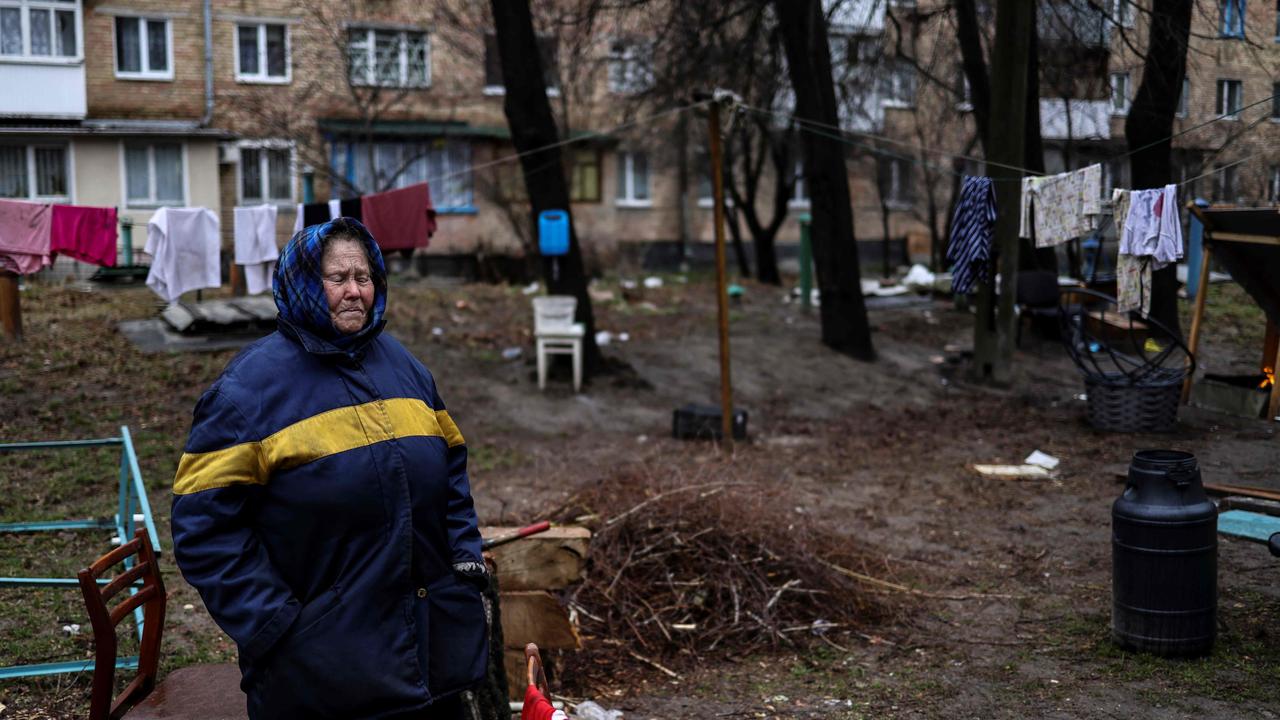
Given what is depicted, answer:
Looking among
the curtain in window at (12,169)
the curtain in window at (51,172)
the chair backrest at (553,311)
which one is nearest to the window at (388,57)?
the curtain in window at (51,172)

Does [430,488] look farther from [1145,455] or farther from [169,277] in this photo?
[169,277]

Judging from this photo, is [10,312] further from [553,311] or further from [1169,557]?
[1169,557]

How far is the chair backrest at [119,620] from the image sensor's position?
339cm

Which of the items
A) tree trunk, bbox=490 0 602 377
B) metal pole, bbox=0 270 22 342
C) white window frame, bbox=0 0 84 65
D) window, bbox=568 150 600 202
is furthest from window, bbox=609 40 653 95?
white window frame, bbox=0 0 84 65

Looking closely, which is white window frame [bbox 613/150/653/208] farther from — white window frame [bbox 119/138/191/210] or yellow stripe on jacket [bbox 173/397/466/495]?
yellow stripe on jacket [bbox 173/397/466/495]

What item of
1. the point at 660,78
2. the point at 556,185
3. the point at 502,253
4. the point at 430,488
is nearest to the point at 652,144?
the point at 502,253

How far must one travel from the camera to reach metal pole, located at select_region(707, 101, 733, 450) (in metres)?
10.2

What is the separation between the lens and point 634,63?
2323 centimetres

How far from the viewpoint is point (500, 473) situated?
1023cm

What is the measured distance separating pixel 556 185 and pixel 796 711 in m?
9.18

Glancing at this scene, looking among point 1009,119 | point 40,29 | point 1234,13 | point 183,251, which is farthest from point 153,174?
point 1234,13

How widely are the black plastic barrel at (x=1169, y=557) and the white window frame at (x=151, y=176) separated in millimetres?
25391

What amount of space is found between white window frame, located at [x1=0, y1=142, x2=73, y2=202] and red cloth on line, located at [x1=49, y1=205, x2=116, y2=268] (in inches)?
720

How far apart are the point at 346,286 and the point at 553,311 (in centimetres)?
1035
